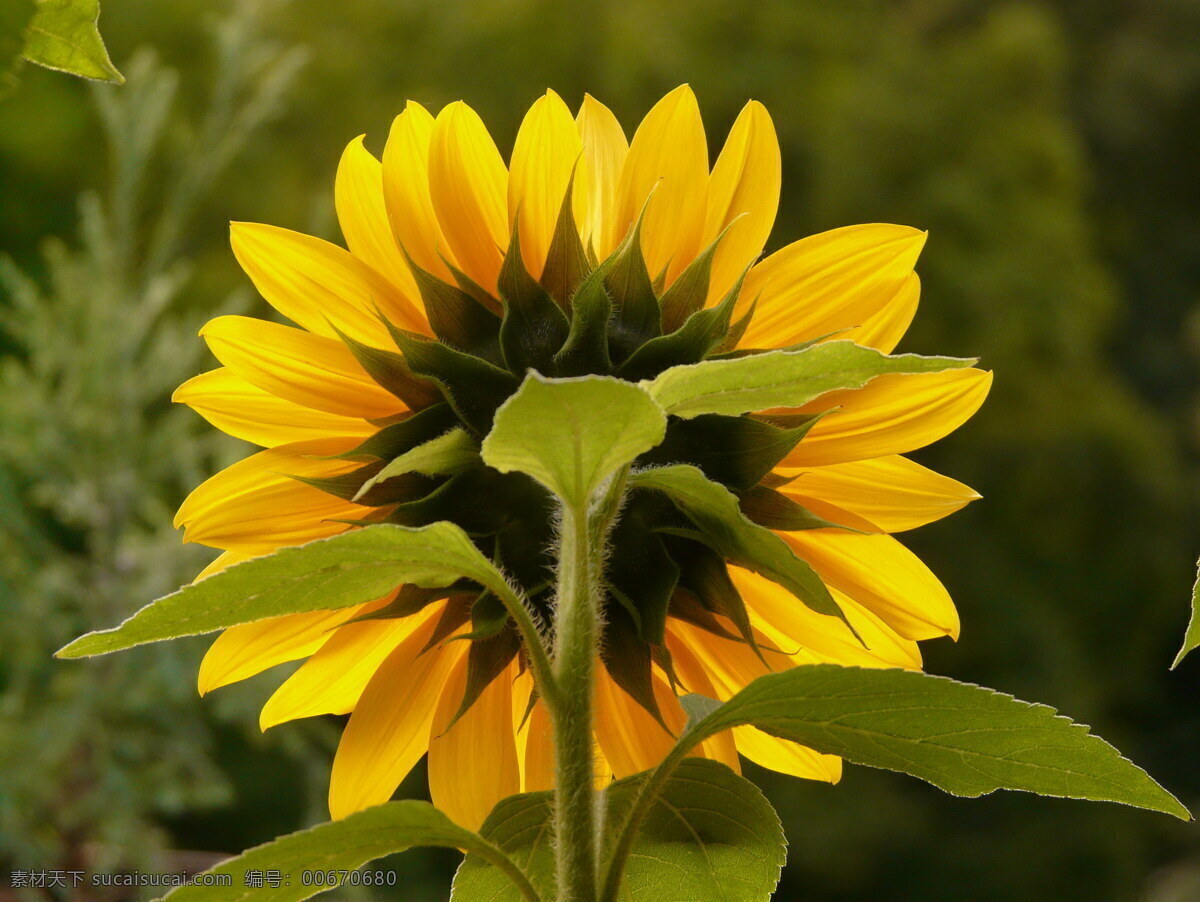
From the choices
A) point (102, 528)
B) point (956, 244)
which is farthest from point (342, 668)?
point (956, 244)

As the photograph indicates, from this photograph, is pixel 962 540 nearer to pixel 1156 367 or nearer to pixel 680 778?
pixel 1156 367

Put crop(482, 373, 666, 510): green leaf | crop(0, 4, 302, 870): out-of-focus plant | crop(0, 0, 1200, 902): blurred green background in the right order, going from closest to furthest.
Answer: crop(482, 373, 666, 510): green leaf
crop(0, 4, 302, 870): out-of-focus plant
crop(0, 0, 1200, 902): blurred green background

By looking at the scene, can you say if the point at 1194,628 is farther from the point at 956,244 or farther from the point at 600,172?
the point at 956,244

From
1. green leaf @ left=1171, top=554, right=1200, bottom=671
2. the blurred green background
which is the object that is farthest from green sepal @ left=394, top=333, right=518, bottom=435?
the blurred green background

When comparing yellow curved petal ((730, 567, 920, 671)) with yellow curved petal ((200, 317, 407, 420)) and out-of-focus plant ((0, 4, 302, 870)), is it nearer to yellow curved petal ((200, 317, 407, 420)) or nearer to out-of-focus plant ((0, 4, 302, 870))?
yellow curved petal ((200, 317, 407, 420))

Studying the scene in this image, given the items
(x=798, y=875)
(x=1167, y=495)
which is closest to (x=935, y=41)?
(x=1167, y=495)

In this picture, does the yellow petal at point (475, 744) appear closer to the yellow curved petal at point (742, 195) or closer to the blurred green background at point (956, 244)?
the yellow curved petal at point (742, 195)

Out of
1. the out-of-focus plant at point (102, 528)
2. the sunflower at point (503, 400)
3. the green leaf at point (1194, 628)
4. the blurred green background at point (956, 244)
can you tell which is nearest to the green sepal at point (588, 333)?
the sunflower at point (503, 400)
